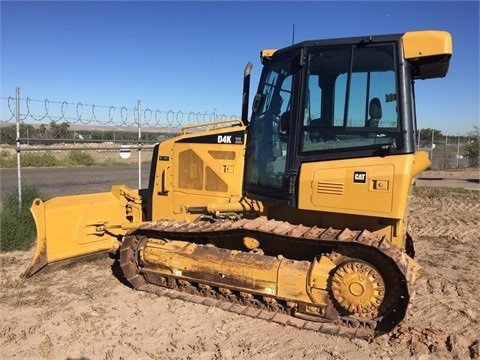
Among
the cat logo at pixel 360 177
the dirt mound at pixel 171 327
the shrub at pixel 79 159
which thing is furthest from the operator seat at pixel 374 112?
the shrub at pixel 79 159

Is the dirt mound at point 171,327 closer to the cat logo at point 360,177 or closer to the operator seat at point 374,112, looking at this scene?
the cat logo at point 360,177

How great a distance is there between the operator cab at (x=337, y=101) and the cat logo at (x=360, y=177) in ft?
0.63

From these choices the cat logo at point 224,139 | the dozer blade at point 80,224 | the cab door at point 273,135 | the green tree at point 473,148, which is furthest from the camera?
the green tree at point 473,148

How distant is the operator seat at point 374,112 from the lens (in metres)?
4.33

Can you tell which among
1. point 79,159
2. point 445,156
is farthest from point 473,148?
point 79,159

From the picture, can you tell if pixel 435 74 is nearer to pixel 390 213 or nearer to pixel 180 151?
pixel 390 213

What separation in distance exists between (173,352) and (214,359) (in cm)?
41

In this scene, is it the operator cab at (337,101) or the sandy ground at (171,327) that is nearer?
the sandy ground at (171,327)

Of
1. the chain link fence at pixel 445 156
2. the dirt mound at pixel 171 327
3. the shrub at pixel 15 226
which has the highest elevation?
the chain link fence at pixel 445 156

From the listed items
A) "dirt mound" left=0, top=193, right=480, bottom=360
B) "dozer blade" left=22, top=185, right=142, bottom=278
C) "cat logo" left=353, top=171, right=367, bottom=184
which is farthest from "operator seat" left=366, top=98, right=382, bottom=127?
"dozer blade" left=22, top=185, right=142, bottom=278

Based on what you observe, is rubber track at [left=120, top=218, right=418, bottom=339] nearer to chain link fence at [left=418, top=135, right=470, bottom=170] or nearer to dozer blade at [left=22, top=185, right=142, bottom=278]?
dozer blade at [left=22, top=185, right=142, bottom=278]

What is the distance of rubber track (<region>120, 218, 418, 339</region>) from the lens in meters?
4.24

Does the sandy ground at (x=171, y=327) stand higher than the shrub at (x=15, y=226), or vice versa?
the shrub at (x=15, y=226)

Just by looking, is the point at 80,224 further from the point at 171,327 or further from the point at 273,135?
the point at 273,135
